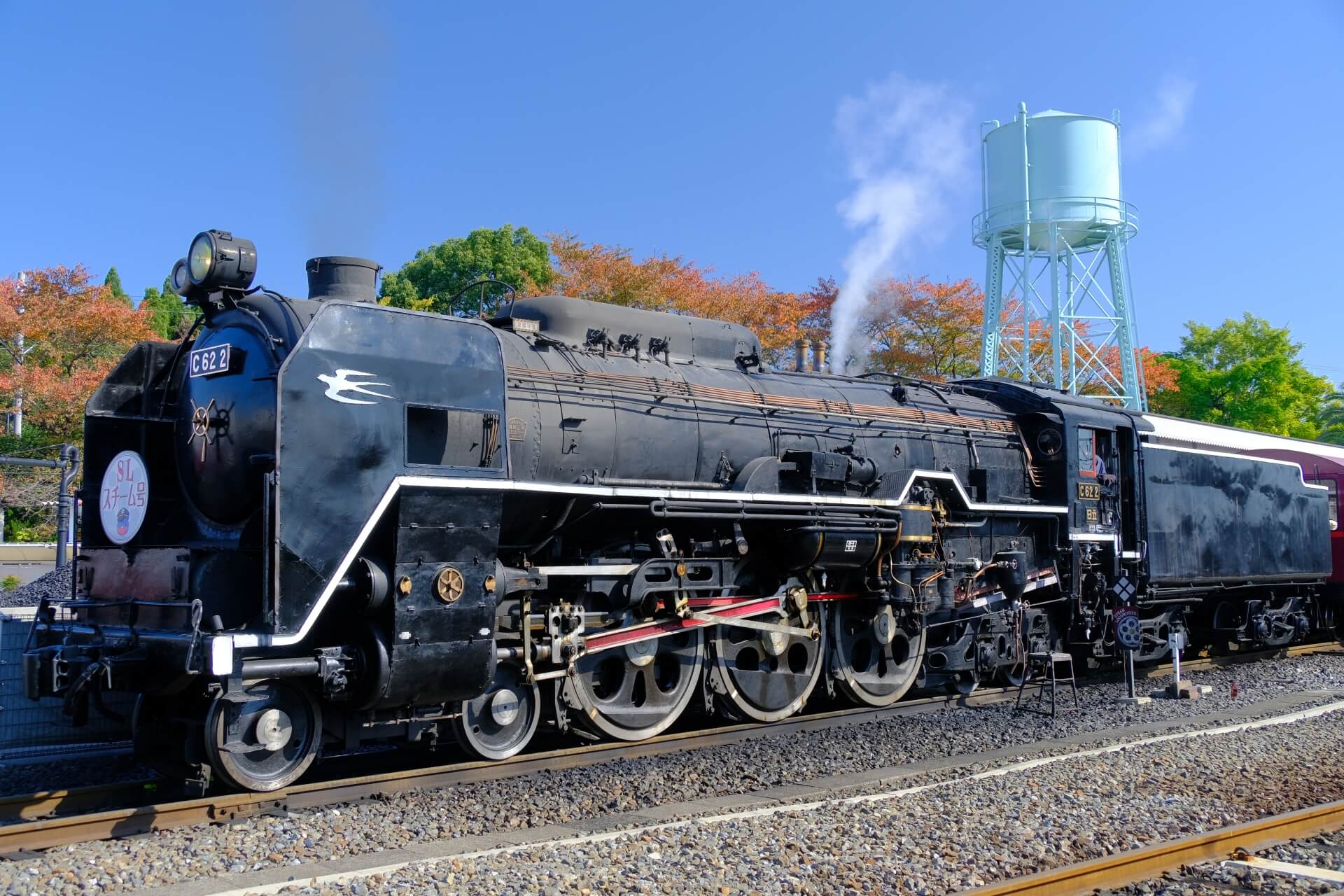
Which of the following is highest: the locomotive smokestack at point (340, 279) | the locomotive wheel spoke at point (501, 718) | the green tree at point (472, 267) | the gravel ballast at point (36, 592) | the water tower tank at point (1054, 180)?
the water tower tank at point (1054, 180)

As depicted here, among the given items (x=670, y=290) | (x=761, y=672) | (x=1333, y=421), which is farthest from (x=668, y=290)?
(x=1333, y=421)

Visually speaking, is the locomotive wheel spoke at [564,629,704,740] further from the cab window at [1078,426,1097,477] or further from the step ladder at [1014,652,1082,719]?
the cab window at [1078,426,1097,477]

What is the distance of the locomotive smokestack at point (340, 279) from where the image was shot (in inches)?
308

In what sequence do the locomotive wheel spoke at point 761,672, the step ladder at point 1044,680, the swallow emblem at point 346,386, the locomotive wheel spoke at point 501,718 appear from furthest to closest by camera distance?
the step ladder at point 1044,680
the locomotive wheel spoke at point 761,672
the locomotive wheel spoke at point 501,718
the swallow emblem at point 346,386

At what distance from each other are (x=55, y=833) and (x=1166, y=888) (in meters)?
5.92

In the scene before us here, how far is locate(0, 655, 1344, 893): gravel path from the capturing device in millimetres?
5475

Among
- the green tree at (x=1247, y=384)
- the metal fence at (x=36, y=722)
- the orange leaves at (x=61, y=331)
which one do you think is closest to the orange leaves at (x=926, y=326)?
the green tree at (x=1247, y=384)

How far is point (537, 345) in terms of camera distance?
853 centimetres

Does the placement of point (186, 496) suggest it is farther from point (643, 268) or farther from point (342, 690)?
point (643, 268)

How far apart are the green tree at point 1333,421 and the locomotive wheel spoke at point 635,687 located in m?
49.5

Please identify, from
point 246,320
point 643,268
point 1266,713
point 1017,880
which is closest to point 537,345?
point 246,320

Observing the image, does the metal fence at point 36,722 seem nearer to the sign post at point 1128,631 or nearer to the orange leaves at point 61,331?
the sign post at point 1128,631

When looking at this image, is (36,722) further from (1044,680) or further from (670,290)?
(670,290)

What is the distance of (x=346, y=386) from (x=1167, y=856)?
5.39 meters
